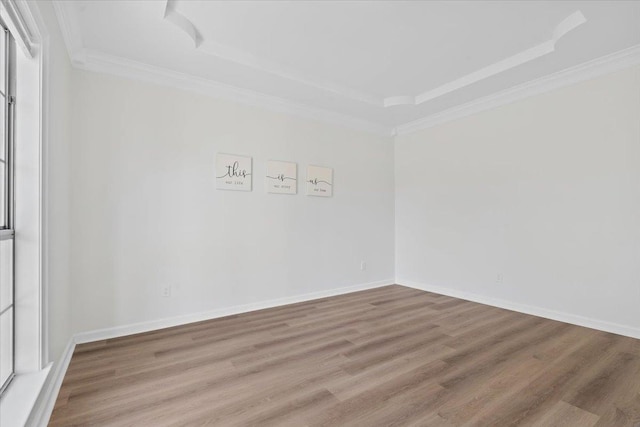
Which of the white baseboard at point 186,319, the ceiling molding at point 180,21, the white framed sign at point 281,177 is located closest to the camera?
the ceiling molding at point 180,21

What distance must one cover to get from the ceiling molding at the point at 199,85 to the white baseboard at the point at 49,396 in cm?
249

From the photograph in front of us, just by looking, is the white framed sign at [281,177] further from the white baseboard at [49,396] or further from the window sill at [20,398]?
the window sill at [20,398]

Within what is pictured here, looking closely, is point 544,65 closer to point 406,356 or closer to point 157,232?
point 406,356

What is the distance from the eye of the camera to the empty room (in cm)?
176

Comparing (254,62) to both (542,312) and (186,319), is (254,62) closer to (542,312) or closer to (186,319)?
(186,319)

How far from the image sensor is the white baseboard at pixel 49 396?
5.10 feet

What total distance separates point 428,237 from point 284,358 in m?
3.07

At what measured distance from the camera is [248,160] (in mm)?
3617

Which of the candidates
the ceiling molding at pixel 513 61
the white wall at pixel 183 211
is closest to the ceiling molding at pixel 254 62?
the white wall at pixel 183 211

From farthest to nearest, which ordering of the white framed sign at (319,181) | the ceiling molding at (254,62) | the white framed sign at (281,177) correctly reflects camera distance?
the white framed sign at (319,181) → the white framed sign at (281,177) → the ceiling molding at (254,62)

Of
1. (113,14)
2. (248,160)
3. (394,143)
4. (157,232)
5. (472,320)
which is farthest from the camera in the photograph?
(394,143)

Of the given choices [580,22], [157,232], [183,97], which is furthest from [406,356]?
[183,97]

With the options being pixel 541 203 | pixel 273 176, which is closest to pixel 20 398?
pixel 273 176

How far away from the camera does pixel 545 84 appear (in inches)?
134
